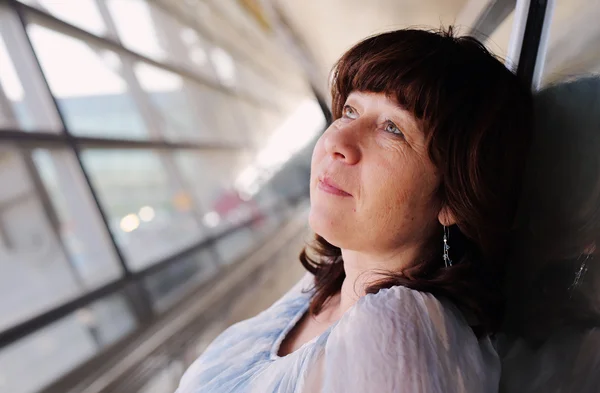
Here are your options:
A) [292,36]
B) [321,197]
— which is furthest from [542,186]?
[292,36]

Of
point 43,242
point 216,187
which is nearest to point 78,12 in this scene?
point 43,242

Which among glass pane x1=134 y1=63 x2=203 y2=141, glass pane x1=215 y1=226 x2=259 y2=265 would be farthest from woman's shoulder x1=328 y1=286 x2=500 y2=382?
glass pane x1=134 y1=63 x2=203 y2=141

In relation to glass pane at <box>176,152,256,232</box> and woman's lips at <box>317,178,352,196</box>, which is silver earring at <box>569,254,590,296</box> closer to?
woman's lips at <box>317,178,352,196</box>

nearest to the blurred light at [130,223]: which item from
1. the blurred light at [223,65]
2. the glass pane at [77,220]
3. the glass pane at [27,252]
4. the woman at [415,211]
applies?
the glass pane at [77,220]

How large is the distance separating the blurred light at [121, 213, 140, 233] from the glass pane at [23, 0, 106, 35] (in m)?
1.23

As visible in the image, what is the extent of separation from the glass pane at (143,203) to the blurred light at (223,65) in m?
2.07

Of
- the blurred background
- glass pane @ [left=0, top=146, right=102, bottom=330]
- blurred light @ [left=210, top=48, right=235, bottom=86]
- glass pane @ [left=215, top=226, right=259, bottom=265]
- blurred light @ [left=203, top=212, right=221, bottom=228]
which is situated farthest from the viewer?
blurred light @ [left=210, top=48, right=235, bottom=86]

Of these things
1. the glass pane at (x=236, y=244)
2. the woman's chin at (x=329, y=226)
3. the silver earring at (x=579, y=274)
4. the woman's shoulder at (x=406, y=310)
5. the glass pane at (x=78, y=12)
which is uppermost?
the glass pane at (x=78, y=12)

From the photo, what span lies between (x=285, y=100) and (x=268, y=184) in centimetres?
226

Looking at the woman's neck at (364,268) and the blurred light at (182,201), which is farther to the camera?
the blurred light at (182,201)

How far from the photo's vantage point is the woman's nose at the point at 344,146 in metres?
0.69

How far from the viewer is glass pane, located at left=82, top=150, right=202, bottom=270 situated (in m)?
2.68

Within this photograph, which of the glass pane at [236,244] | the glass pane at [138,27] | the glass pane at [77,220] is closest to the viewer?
the glass pane at [77,220]

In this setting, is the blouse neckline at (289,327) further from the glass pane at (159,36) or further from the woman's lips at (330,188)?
the glass pane at (159,36)
